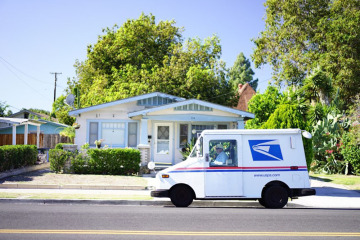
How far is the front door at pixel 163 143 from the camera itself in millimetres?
21969

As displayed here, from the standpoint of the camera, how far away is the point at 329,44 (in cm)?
3036

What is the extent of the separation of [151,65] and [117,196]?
27.1 meters

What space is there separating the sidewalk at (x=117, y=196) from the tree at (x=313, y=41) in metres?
17.2

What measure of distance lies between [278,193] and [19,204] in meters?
7.66

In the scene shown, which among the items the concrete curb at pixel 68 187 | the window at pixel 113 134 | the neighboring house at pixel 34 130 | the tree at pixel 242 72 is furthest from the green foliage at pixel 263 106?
the tree at pixel 242 72

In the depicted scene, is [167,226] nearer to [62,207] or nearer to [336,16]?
[62,207]

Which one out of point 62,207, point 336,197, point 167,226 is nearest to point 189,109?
point 336,197

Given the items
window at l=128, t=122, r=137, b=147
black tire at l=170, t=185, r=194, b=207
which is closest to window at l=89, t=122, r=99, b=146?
window at l=128, t=122, r=137, b=147

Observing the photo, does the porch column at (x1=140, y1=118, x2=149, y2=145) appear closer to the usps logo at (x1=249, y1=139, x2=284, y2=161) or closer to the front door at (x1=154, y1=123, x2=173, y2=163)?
the front door at (x1=154, y1=123, x2=173, y2=163)

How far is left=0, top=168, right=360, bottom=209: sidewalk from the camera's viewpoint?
39.0 ft

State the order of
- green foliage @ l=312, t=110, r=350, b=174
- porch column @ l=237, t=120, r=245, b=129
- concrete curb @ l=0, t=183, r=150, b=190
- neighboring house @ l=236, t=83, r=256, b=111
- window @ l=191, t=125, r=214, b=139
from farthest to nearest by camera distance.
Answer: neighboring house @ l=236, t=83, r=256, b=111 < window @ l=191, t=125, r=214, b=139 < green foliage @ l=312, t=110, r=350, b=174 < porch column @ l=237, t=120, r=245, b=129 < concrete curb @ l=0, t=183, r=150, b=190

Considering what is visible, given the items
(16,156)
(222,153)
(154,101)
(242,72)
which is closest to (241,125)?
(154,101)

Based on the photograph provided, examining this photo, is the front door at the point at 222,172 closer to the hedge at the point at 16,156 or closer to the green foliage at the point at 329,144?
the hedge at the point at 16,156

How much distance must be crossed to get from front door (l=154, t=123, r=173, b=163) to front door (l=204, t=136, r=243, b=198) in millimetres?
10835
